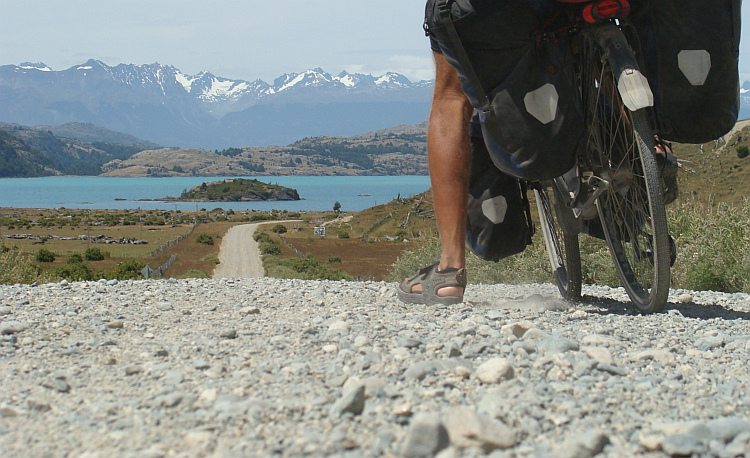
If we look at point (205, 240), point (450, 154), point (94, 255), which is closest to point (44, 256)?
point (94, 255)

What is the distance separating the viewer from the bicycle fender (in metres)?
2.79

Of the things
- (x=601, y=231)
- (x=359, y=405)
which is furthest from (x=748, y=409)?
(x=601, y=231)

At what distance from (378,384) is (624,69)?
71.4 inches

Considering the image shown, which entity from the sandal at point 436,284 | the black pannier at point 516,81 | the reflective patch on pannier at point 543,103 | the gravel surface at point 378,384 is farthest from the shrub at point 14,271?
the reflective patch on pannier at point 543,103

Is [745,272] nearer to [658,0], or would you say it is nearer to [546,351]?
[658,0]

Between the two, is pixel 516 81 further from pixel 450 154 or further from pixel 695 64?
pixel 695 64

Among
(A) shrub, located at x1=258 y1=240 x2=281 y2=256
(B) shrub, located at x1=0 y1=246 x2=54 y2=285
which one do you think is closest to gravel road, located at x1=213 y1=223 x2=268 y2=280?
(A) shrub, located at x1=258 y1=240 x2=281 y2=256

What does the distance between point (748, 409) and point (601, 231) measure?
6.91 ft

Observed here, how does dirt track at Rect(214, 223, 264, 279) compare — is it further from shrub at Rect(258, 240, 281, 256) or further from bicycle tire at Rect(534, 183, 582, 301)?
bicycle tire at Rect(534, 183, 582, 301)

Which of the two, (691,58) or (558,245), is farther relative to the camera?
(558,245)

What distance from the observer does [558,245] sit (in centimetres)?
446

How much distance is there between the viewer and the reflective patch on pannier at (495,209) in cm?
363

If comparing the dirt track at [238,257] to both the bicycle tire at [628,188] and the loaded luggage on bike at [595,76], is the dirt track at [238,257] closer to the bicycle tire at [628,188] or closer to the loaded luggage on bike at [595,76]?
the bicycle tire at [628,188]

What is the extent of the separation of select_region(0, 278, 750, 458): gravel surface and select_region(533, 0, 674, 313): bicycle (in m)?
0.32
